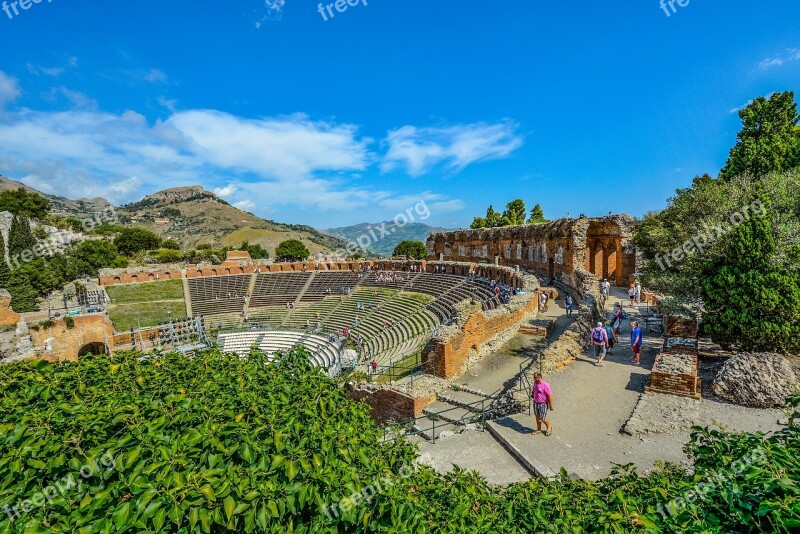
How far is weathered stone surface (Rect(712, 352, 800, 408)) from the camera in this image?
776cm

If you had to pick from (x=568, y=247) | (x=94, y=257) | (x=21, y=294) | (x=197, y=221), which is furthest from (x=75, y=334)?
(x=197, y=221)

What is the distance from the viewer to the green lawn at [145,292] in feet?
122

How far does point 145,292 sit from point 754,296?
4577 cm

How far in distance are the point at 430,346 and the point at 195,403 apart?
35.8ft

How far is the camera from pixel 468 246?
42.3 m

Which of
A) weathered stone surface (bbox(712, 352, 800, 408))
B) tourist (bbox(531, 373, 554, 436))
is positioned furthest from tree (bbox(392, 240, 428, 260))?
tourist (bbox(531, 373, 554, 436))

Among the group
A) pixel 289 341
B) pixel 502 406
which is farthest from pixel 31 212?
pixel 502 406

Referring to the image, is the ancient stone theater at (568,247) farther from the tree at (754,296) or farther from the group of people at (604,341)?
the tree at (754,296)

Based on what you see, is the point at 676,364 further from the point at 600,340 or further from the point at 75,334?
the point at 75,334

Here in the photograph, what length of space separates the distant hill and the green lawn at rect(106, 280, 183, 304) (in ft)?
195

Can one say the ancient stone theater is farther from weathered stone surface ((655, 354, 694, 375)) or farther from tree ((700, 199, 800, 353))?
weathered stone surface ((655, 354, 694, 375))

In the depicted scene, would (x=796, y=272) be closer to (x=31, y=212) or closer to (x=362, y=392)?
(x=362, y=392)

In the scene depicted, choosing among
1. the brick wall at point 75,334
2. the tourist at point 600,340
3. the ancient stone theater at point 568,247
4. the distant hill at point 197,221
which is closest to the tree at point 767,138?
the ancient stone theater at point 568,247

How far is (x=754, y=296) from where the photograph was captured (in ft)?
30.0
